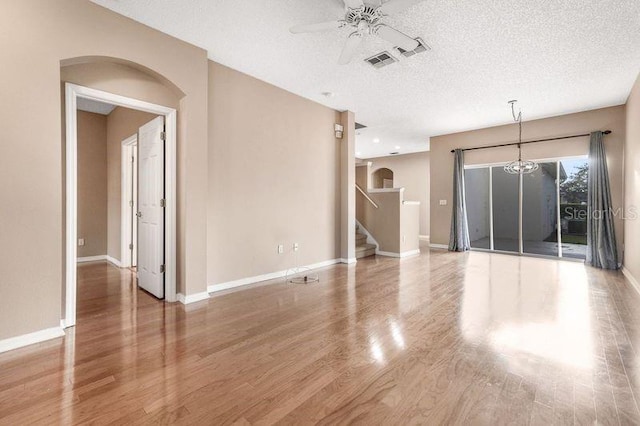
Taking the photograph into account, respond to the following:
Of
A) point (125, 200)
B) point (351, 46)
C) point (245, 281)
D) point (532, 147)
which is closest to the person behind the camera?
point (351, 46)

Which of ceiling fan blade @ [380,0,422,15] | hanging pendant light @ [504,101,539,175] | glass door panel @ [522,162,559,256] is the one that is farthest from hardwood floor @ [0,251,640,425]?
glass door panel @ [522,162,559,256]

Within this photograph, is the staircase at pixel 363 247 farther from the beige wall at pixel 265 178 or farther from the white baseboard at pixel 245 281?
the white baseboard at pixel 245 281

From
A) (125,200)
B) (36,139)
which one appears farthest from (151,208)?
(125,200)

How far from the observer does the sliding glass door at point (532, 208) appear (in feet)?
20.0

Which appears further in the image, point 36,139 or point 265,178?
point 265,178

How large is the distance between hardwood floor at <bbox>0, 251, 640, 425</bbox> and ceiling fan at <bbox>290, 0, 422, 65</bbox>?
2.67 meters

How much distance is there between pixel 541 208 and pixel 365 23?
6.36 meters

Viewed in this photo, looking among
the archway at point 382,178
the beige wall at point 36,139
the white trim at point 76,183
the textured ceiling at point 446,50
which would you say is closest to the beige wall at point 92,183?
the white trim at point 76,183

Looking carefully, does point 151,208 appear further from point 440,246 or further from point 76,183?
point 440,246

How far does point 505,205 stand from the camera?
23.8 ft

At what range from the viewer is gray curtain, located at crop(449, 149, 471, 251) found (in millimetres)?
7387

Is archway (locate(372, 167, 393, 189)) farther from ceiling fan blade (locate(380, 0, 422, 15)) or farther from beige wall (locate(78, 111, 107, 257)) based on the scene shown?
ceiling fan blade (locate(380, 0, 422, 15))

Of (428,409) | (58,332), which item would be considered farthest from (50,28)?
(428,409)

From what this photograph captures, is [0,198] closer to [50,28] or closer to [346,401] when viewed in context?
[50,28]
